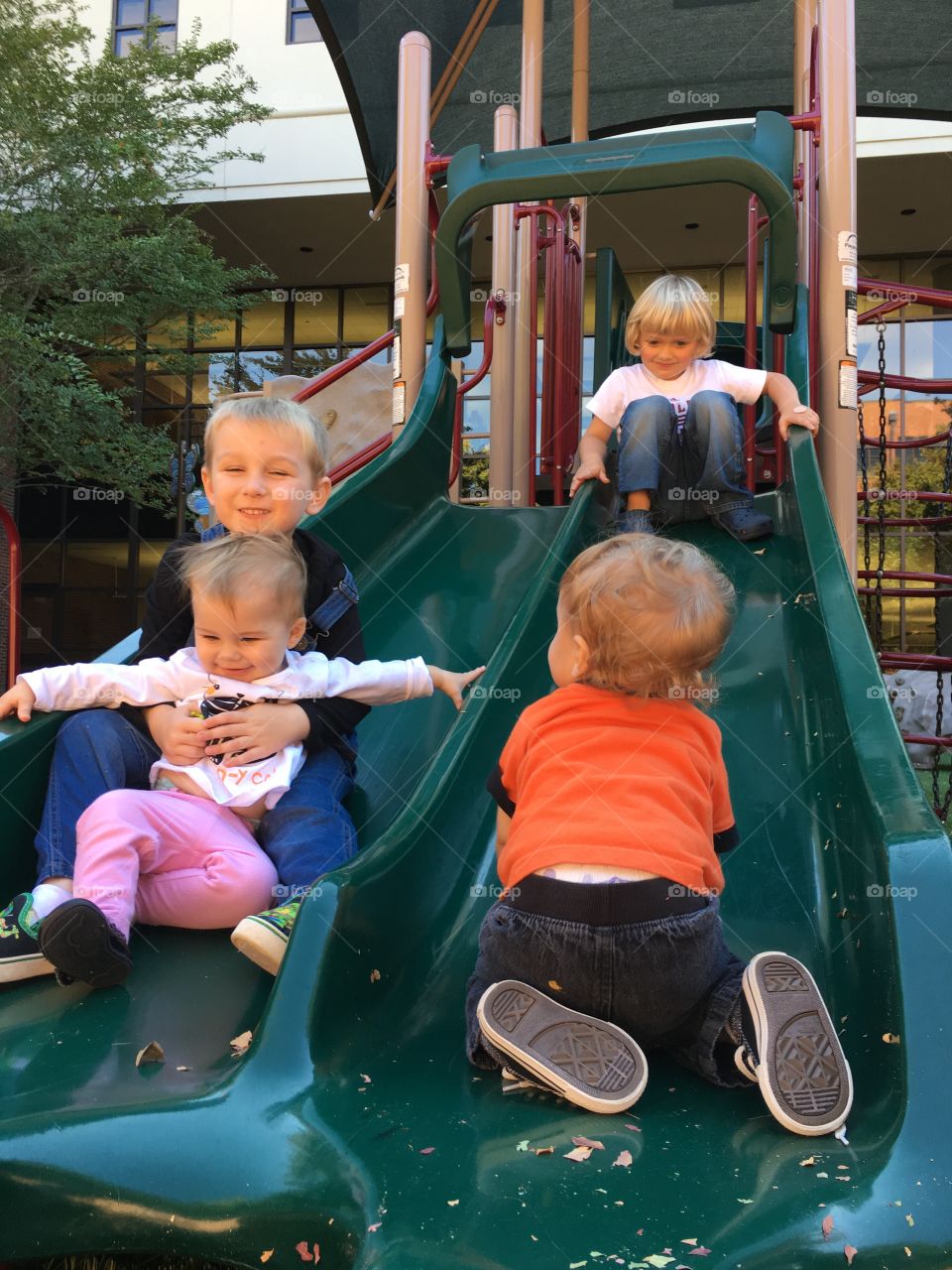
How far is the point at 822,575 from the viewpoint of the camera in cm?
249

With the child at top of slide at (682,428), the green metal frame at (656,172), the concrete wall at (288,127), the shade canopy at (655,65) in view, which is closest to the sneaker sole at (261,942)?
the child at top of slide at (682,428)

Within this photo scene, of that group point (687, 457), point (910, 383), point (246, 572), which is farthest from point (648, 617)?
point (910, 383)

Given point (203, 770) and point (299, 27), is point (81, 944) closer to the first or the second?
point (203, 770)

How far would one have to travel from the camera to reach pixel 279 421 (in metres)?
2.52

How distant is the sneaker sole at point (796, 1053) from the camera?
135cm

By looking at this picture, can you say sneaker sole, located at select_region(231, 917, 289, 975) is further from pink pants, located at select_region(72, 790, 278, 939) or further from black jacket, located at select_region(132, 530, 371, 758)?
black jacket, located at select_region(132, 530, 371, 758)

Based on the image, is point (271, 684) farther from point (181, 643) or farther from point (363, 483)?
point (363, 483)

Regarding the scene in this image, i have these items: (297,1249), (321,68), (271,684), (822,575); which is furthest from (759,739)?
(321,68)

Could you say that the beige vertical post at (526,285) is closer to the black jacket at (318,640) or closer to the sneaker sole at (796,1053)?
the black jacket at (318,640)

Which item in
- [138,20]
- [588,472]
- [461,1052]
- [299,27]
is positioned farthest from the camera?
[138,20]

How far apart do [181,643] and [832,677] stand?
4.66 feet

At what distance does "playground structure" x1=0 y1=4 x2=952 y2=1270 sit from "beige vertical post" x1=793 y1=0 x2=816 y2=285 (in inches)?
54.8

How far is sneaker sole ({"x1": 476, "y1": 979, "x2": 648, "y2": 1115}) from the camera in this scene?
140 cm

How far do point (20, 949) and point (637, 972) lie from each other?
1.02 metres
